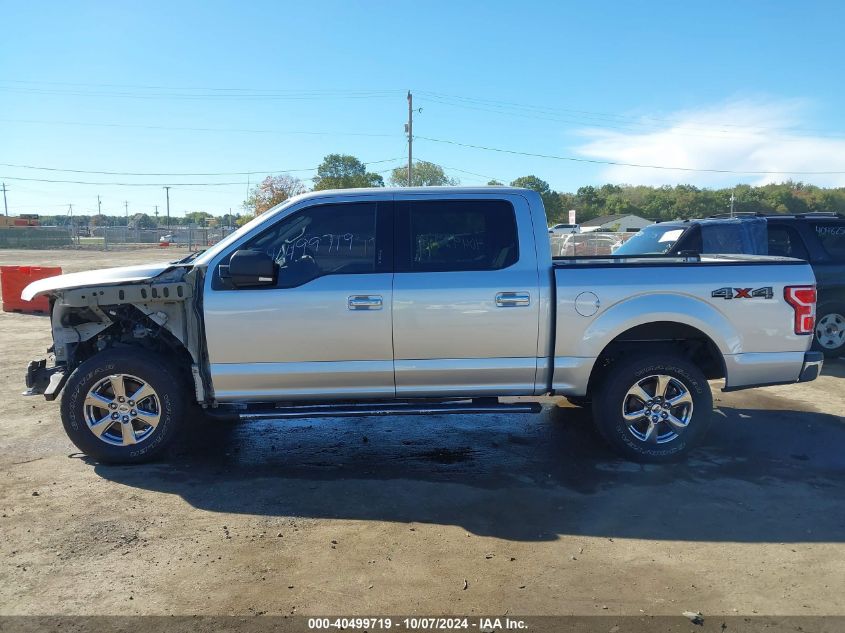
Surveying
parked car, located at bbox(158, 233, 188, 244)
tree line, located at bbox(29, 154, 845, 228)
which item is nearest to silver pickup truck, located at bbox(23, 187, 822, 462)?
tree line, located at bbox(29, 154, 845, 228)

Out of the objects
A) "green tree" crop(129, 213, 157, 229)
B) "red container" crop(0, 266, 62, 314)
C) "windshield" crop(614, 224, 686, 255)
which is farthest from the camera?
"green tree" crop(129, 213, 157, 229)

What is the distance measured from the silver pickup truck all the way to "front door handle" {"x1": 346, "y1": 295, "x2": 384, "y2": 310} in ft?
0.03

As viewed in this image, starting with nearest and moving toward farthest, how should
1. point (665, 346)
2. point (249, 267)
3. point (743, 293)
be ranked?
point (249, 267)
point (743, 293)
point (665, 346)

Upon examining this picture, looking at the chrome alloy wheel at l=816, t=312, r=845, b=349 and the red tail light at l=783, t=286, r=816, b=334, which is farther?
the chrome alloy wheel at l=816, t=312, r=845, b=349

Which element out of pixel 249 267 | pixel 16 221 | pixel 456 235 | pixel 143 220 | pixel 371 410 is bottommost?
pixel 371 410

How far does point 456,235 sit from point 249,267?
155 centimetres

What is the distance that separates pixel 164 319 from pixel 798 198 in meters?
81.8

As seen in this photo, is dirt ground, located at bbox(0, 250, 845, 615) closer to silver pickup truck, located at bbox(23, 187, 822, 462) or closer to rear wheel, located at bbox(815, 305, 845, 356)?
silver pickup truck, located at bbox(23, 187, 822, 462)

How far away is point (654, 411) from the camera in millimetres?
4750

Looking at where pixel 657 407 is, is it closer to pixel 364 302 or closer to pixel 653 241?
pixel 364 302

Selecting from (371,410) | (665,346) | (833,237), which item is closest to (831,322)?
(833,237)

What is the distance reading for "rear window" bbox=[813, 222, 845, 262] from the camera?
26.7ft

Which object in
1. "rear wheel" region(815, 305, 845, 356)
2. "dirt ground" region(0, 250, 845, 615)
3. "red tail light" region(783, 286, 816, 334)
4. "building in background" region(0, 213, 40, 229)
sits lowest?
"dirt ground" region(0, 250, 845, 615)

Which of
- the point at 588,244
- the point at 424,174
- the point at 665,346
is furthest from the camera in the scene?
the point at 424,174
